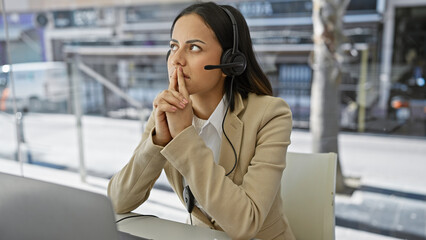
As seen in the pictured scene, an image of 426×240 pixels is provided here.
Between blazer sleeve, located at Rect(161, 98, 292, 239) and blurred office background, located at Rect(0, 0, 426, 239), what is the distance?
5.74 feet

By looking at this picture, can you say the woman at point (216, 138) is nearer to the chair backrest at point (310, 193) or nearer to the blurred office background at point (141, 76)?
the chair backrest at point (310, 193)

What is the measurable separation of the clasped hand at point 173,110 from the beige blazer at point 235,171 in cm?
3

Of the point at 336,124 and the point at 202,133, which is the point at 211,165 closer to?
the point at 202,133

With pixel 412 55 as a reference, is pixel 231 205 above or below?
below

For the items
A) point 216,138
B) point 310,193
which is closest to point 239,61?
point 216,138

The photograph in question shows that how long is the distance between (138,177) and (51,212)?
43 cm

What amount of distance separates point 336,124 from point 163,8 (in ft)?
7.20

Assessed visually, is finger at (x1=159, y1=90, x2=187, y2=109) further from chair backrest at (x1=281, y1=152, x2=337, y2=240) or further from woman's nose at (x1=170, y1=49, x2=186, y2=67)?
chair backrest at (x1=281, y1=152, x2=337, y2=240)

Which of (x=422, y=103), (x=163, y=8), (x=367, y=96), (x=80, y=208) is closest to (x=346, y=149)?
(x=367, y=96)

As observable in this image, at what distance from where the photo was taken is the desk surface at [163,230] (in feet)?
2.76

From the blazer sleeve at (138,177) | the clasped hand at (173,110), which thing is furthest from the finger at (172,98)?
the blazer sleeve at (138,177)

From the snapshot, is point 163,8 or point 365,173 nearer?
point 365,173

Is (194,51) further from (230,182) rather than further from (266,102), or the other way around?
(230,182)

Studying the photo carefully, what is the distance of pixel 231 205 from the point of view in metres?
0.82
